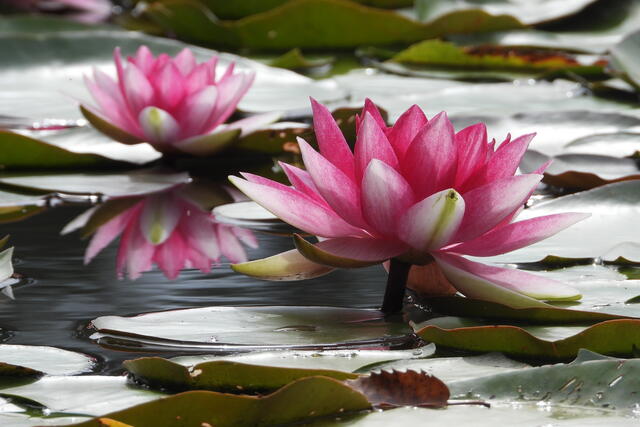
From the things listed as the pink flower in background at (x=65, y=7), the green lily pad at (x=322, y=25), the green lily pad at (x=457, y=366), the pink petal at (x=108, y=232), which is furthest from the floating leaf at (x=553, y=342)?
the pink flower in background at (x=65, y=7)

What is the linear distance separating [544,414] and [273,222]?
824 mm

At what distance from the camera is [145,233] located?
1.54 m

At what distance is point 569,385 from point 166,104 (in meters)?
1.28

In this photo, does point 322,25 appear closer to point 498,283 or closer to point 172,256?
point 172,256

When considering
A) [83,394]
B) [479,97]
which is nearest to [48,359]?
[83,394]

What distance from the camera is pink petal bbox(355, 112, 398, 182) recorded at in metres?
1.06

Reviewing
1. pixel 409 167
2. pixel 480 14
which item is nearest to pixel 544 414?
pixel 409 167

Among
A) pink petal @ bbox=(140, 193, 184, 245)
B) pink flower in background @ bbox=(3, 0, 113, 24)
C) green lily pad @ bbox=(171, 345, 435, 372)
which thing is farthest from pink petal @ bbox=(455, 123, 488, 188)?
pink flower in background @ bbox=(3, 0, 113, 24)

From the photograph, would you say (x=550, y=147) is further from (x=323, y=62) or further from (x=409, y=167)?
(x=323, y=62)

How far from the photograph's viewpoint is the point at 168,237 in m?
1.51

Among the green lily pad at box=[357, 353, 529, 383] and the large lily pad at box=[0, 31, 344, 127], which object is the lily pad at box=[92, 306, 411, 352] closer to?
the green lily pad at box=[357, 353, 529, 383]

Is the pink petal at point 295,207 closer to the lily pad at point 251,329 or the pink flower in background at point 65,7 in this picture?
the lily pad at point 251,329

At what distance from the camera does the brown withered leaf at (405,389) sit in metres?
0.82

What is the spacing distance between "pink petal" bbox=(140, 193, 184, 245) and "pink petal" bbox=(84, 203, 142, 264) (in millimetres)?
20
